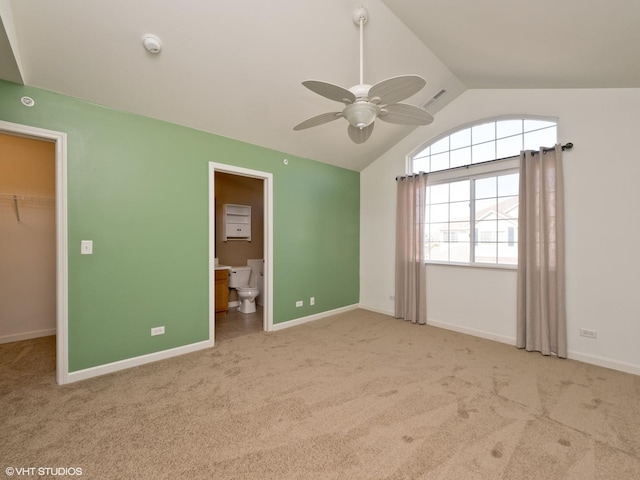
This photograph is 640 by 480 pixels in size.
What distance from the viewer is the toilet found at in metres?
4.82

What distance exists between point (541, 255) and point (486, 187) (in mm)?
1102

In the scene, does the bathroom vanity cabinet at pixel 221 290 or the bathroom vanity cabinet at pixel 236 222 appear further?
the bathroom vanity cabinet at pixel 236 222

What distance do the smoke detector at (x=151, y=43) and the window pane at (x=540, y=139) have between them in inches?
158

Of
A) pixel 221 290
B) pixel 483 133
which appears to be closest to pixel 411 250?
pixel 483 133

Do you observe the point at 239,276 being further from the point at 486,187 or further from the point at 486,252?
the point at 486,187

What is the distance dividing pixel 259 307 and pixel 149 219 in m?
2.86

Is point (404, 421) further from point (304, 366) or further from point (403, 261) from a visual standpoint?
point (403, 261)

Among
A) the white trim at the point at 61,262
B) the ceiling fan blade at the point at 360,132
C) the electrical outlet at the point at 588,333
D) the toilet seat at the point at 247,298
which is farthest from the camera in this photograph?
the toilet seat at the point at 247,298

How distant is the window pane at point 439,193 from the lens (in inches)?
164

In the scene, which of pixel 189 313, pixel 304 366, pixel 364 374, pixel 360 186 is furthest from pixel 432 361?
pixel 360 186

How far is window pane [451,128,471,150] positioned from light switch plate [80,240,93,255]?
4.57 metres

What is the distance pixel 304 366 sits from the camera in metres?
2.80

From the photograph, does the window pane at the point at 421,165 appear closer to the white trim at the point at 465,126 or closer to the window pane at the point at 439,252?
the white trim at the point at 465,126

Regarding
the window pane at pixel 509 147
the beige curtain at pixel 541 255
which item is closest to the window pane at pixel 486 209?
the beige curtain at pixel 541 255
